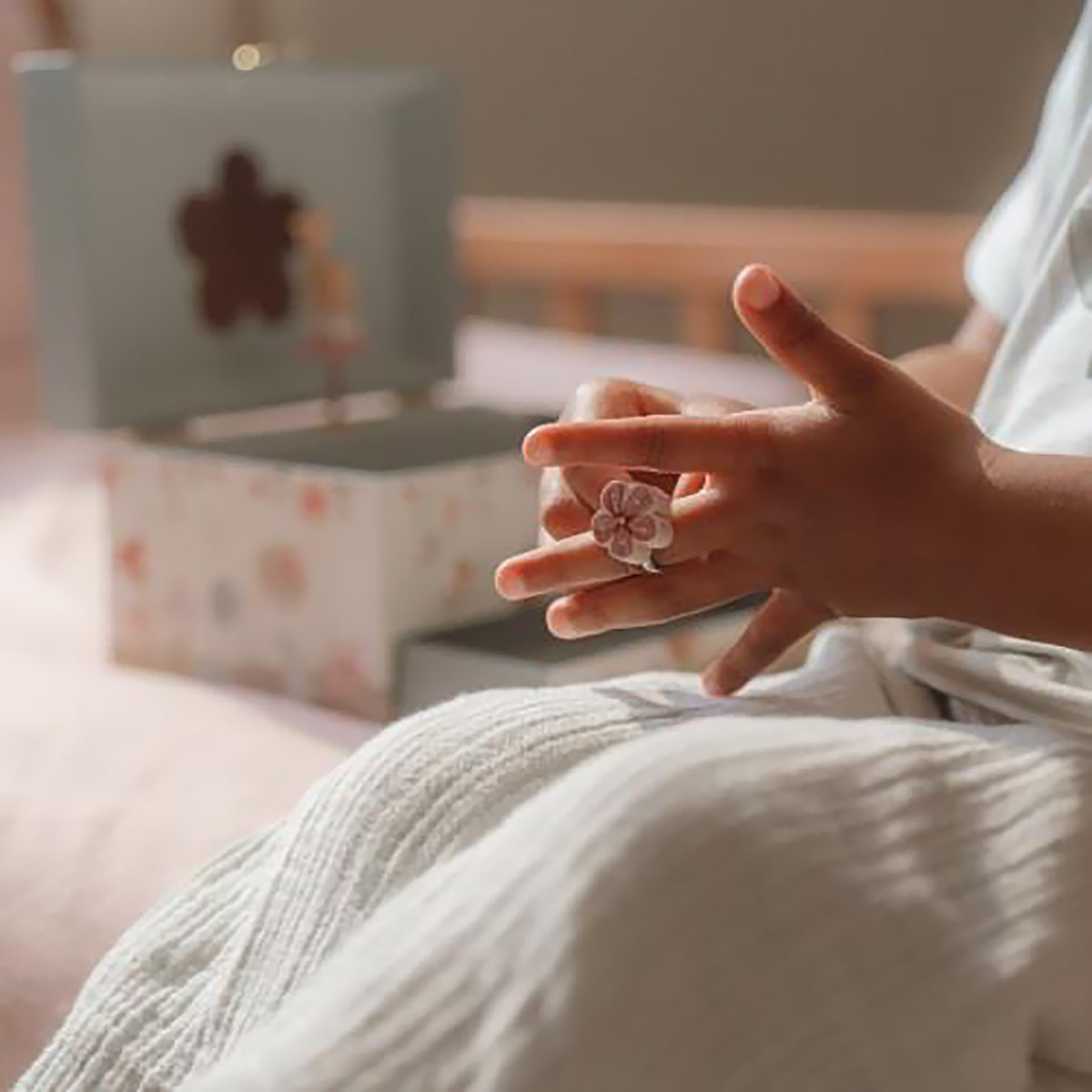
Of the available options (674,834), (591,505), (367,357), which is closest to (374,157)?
(367,357)

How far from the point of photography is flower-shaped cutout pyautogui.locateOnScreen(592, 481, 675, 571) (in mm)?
520

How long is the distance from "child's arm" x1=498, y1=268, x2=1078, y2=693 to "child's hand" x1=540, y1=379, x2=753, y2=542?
4 centimetres

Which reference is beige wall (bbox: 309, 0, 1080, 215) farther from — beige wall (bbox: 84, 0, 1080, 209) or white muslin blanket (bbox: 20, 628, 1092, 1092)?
white muslin blanket (bbox: 20, 628, 1092, 1092)

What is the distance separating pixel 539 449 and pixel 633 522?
0.12 ft

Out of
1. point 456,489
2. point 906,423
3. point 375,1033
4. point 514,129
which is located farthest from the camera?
point 514,129

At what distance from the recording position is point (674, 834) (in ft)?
1.34

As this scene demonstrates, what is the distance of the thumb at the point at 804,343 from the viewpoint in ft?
1.65

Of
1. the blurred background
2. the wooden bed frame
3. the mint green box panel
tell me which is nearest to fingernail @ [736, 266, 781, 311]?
the mint green box panel

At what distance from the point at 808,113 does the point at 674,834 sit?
51.1 inches

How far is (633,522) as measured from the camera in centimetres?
52

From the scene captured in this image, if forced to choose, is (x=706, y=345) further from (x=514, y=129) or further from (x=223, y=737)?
(x=223, y=737)

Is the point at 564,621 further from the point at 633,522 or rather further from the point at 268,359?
the point at 268,359

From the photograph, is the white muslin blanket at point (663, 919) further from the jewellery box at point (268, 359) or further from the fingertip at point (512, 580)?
the jewellery box at point (268, 359)

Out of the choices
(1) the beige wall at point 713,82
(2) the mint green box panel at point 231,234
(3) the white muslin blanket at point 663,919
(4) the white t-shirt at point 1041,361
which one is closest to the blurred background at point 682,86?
(1) the beige wall at point 713,82
